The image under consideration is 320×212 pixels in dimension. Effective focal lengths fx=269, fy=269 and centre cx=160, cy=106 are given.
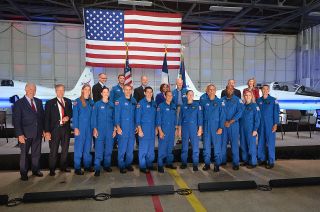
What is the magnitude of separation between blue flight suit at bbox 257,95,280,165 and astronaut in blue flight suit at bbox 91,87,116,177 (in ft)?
9.47

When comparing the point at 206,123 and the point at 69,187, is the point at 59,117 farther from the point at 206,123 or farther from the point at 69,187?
the point at 206,123

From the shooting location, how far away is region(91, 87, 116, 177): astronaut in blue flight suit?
15.5 feet

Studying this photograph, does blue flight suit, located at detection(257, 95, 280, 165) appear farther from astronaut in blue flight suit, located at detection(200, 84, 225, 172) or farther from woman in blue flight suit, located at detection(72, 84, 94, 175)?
woman in blue flight suit, located at detection(72, 84, 94, 175)

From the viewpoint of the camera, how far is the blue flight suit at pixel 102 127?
474 cm

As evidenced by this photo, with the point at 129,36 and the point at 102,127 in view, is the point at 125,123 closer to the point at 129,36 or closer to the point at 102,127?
the point at 102,127

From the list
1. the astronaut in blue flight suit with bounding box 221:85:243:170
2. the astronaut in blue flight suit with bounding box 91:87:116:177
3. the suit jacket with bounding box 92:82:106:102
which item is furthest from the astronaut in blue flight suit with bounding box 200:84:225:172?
the suit jacket with bounding box 92:82:106:102

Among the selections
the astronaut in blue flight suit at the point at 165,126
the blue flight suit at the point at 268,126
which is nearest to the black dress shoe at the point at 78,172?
the astronaut in blue flight suit at the point at 165,126

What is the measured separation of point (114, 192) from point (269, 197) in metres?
2.13

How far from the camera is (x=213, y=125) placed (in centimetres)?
501

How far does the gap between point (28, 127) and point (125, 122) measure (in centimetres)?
160

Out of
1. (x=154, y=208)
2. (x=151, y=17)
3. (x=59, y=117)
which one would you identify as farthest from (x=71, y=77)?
(x=154, y=208)

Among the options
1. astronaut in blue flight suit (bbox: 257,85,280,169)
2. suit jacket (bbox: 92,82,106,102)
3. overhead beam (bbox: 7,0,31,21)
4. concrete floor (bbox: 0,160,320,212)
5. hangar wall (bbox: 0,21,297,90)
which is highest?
overhead beam (bbox: 7,0,31,21)

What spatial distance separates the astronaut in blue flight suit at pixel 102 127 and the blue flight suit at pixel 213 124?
172cm

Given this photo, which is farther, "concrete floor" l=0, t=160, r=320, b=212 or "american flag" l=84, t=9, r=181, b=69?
"american flag" l=84, t=9, r=181, b=69
